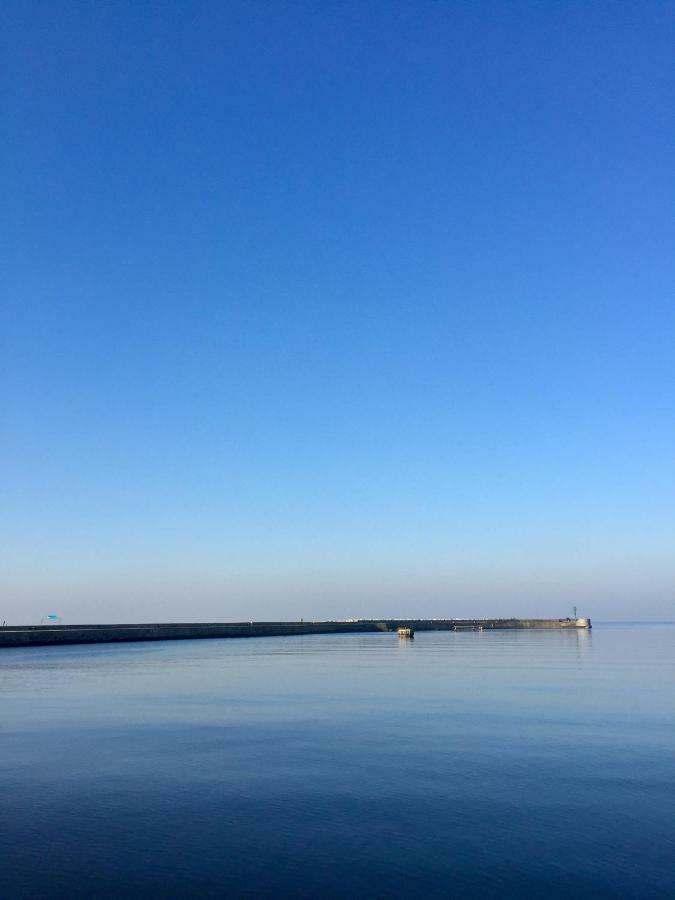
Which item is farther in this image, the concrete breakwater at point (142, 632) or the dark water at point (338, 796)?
the concrete breakwater at point (142, 632)

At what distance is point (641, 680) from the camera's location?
56.3 meters

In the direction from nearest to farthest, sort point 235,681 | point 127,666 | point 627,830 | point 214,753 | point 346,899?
point 346,899 → point 627,830 → point 214,753 → point 235,681 → point 127,666

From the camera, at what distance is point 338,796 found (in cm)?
2103

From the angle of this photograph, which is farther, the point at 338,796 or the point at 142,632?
the point at 142,632

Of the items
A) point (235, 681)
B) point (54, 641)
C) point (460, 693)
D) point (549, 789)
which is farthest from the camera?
point (54, 641)

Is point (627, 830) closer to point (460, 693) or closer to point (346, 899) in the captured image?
point (346, 899)

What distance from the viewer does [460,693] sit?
46.8m

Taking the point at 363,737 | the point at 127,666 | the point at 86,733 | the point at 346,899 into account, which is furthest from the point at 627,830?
the point at 127,666

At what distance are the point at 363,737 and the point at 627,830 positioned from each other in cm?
1437

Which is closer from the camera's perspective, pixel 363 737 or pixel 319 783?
pixel 319 783

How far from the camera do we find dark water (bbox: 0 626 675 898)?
15070mm

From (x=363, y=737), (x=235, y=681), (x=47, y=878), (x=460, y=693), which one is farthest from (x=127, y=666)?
(x=47, y=878)

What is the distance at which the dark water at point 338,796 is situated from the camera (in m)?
15.1

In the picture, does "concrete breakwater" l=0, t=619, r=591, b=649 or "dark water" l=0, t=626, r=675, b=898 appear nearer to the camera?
"dark water" l=0, t=626, r=675, b=898
